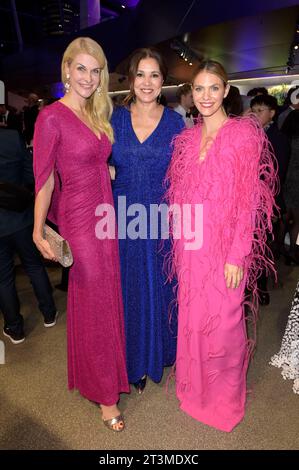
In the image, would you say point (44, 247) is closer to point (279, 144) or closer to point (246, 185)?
point (246, 185)

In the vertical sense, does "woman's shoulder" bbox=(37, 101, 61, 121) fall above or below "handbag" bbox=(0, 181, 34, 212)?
above

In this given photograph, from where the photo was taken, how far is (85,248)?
5.39ft

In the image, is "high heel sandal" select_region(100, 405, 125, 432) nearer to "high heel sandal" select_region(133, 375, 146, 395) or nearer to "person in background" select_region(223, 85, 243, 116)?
"high heel sandal" select_region(133, 375, 146, 395)

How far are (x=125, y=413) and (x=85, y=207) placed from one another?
115cm

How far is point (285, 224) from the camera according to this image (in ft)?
11.9

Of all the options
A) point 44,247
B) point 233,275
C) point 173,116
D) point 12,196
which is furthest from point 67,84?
point 233,275

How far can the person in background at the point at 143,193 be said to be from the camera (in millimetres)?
1743

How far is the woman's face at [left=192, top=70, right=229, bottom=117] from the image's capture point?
Result: 60.2 inches

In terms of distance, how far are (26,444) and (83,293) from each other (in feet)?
2.60

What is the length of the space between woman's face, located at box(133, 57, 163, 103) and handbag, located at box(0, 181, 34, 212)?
3.52 feet

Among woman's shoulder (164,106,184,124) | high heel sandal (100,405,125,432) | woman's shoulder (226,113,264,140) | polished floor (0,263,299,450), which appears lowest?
Result: polished floor (0,263,299,450)

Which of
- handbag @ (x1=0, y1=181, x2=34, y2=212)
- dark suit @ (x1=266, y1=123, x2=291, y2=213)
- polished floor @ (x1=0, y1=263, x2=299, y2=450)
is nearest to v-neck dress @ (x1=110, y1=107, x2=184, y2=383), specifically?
polished floor @ (x1=0, y1=263, x2=299, y2=450)

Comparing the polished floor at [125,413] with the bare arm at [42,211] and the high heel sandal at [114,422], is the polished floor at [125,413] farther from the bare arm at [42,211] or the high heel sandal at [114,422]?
the bare arm at [42,211]

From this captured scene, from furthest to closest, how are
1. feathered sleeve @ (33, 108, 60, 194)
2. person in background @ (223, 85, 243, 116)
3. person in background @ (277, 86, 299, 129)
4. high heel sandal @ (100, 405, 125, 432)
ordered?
1. person in background @ (277, 86, 299, 129)
2. person in background @ (223, 85, 243, 116)
3. high heel sandal @ (100, 405, 125, 432)
4. feathered sleeve @ (33, 108, 60, 194)
